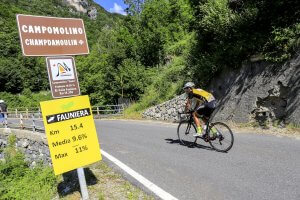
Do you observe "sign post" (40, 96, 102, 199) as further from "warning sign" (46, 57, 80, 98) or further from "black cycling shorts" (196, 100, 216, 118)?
"black cycling shorts" (196, 100, 216, 118)

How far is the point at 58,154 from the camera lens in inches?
200

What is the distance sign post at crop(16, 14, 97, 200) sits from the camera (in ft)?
16.0

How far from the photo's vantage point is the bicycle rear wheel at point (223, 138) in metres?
8.01

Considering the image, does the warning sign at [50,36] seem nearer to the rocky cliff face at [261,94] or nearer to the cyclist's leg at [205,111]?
the cyclist's leg at [205,111]

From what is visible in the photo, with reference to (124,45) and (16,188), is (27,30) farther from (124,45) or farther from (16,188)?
(124,45)

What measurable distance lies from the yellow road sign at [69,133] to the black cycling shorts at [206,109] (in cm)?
376

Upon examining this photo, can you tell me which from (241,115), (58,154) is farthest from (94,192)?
(241,115)

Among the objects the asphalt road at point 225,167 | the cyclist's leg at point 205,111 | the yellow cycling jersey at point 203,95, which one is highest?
the yellow cycling jersey at point 203,95

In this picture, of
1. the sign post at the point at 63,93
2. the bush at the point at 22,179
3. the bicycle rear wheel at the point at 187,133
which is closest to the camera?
the sign post at the point at 63,93

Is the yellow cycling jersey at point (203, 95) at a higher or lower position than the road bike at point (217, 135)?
higher

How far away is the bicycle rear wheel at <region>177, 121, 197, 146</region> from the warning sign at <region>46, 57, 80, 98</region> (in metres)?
4.67

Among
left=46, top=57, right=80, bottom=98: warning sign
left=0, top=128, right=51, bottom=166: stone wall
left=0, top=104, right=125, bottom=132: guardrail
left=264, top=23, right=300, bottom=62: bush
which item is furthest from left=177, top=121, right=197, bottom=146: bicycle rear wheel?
left=0, top=104, right=125, bottom=132: guardrail

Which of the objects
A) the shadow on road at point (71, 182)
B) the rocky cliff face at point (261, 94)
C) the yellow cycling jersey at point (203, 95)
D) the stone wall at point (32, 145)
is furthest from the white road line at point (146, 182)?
the rocky cliff face at point (261, 94)

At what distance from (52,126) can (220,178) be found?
10.8ft
